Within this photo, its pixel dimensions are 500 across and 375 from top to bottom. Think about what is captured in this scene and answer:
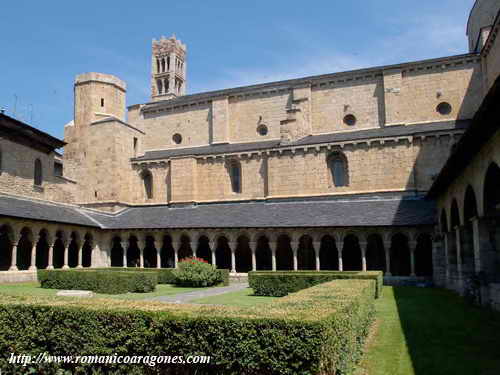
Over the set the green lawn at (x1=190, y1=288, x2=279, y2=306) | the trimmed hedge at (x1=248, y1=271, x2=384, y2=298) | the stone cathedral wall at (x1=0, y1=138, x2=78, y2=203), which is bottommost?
the green lawn at (x1=190, y1=288, x2=279, y2=306)

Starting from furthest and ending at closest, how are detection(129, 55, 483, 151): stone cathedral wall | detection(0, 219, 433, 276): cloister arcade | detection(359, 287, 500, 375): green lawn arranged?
detection(129, 55, 483, 151): stone cathedral wall
detection(0, 219, 433, 276): cloister arcade
detection(359, 287, 500, 375): green lawn

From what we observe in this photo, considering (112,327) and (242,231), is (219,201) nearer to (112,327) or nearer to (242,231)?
(242,231)

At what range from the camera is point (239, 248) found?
32.1 m

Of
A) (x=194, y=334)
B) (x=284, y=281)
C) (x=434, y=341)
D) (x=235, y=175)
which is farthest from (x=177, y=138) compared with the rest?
(x=194, y=334)

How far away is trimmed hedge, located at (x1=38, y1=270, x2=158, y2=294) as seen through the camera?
1939 centimetres

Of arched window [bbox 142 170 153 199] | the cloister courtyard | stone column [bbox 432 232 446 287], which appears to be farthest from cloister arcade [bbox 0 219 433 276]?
the cloister courtyard

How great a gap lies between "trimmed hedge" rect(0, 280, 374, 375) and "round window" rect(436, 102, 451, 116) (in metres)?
26.6

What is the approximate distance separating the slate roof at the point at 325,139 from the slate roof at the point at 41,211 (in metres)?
7.94

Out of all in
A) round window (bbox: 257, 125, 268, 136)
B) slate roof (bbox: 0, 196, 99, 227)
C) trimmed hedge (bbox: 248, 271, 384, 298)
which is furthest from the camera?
round window (bbox: 257, 125, 268, 136)

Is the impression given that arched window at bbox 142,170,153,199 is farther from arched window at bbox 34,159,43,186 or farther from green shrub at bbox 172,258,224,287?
green shrub at bbox 172,258,224,287

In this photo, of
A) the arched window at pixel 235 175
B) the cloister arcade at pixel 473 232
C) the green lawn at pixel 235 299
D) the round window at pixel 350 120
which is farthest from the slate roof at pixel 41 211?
the cloister arcade at pixel 473 232

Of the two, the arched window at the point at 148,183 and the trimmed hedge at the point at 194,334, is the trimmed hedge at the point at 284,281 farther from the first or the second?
the arched window at the point at 148,183

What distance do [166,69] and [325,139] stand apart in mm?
28500

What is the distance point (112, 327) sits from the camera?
6.88m
